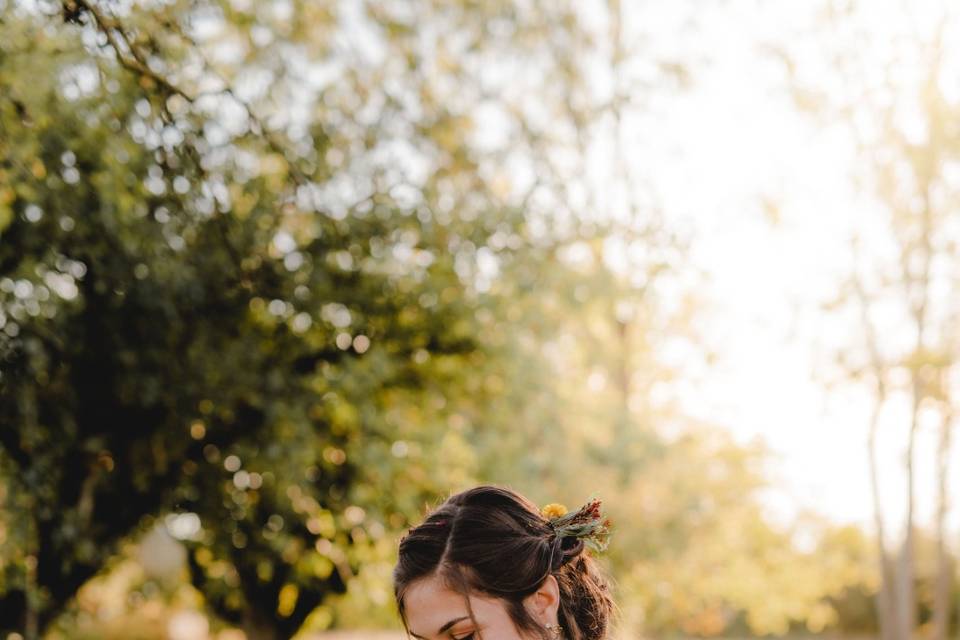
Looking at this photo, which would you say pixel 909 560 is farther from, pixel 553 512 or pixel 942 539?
pixel 553 512

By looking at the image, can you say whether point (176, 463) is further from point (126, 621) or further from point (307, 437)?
→ point (126, 621)

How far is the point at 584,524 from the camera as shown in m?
3.27

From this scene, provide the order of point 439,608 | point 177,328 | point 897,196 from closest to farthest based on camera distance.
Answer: point 439,608 < point 177,328 < point 897,196

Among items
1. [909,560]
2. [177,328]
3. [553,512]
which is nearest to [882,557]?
[909,560]

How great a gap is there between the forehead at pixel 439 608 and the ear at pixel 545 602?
108 millimetres

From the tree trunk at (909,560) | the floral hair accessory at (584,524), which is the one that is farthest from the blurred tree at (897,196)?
the floral hair accessory at (584,524)

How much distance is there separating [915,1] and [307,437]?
370 inches

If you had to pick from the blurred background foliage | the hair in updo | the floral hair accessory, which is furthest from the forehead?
the blurred background foliage

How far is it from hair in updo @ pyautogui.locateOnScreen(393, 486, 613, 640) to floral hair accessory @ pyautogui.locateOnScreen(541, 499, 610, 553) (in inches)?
1.0

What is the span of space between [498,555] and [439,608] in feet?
0.68

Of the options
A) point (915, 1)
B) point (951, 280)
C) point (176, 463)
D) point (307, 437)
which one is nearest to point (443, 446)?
point (307, 437)

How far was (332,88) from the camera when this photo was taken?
9195 mm

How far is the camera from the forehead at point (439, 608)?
2904mm

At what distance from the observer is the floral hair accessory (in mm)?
3266
